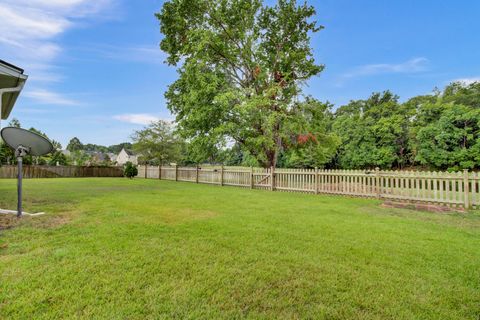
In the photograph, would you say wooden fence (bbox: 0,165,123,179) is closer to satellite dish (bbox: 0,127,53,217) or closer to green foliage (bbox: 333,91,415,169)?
satellite dish (bbox: 0,127,53,217)

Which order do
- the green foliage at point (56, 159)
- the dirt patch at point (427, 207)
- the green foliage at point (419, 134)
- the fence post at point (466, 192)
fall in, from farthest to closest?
the green foliage at point (56, 159), the green foliage at point (419, 134), the fence post at point (466, 192), the dirt patch at point (427, 207)

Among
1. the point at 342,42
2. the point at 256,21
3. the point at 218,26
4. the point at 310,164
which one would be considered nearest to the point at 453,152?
the point at 310,164

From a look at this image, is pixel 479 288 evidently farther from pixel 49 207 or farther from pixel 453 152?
pixel 453 152

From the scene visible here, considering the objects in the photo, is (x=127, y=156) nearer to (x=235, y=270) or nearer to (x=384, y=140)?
(x=384, y=140)

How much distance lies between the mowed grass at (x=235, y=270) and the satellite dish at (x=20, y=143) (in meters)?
0.99

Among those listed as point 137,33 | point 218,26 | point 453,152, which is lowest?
point 453,152

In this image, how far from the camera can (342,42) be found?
15.3 meters

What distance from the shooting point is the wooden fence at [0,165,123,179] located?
19172 mm

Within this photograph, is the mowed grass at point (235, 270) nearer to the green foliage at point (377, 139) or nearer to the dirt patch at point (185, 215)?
the dirt patch at point (185, 215)

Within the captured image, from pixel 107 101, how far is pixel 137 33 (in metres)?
9.36

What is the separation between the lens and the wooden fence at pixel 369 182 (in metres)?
7.17

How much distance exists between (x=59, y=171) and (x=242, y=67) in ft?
62.0

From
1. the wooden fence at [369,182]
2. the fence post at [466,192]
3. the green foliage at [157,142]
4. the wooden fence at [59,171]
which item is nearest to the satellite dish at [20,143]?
the wooden fence at [369,182]

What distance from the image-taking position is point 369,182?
9289 mm
